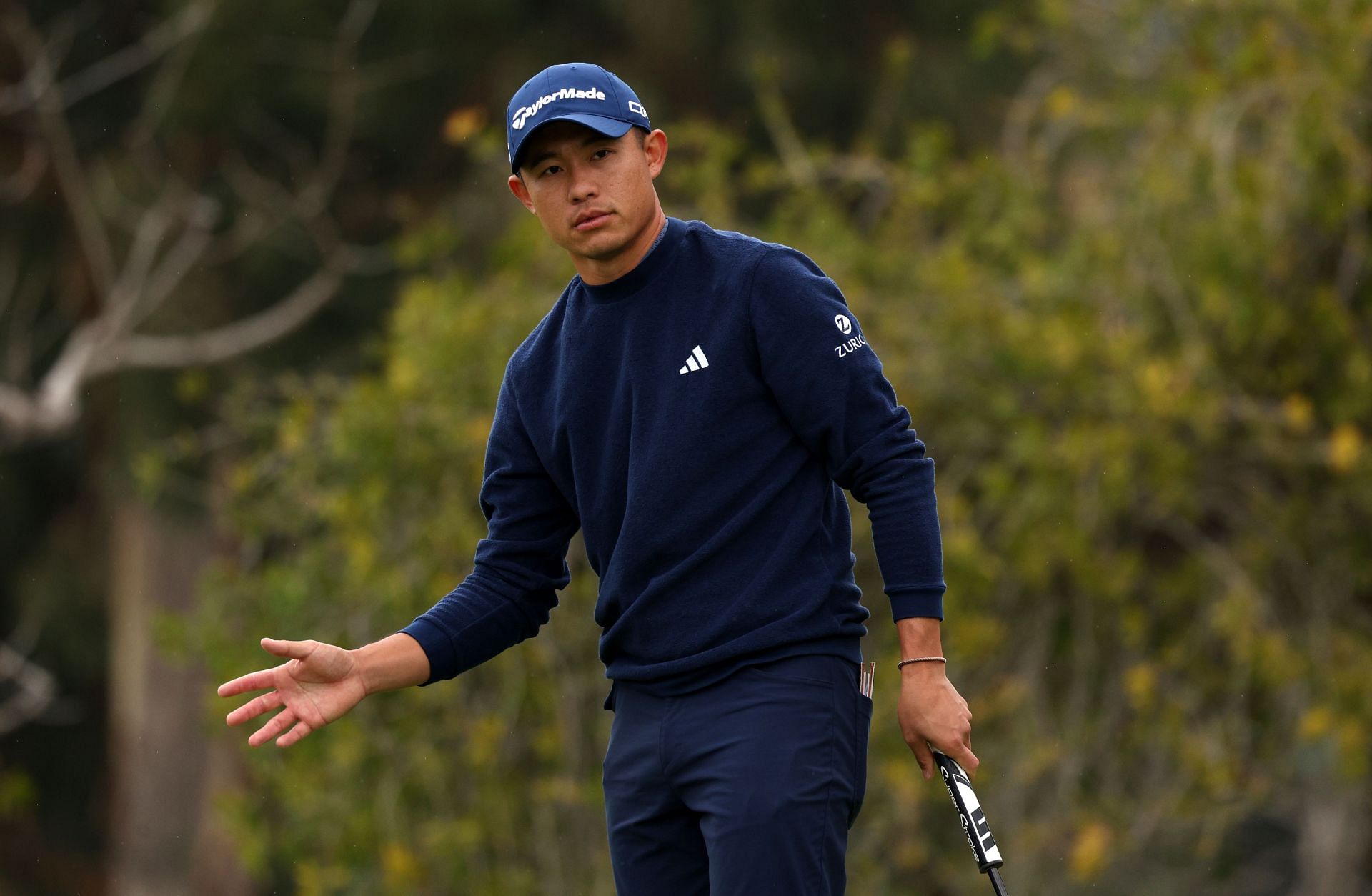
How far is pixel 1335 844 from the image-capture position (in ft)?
26.7

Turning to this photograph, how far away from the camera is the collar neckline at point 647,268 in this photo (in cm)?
326

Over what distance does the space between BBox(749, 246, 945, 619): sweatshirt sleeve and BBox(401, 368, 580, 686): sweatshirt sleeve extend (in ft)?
1.87

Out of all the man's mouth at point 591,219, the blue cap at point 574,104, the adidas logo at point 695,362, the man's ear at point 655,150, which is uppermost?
the blue cap at point 574,104

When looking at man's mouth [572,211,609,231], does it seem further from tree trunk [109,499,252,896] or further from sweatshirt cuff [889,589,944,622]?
tree trunk [109,499,252,896]

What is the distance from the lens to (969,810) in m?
3.10

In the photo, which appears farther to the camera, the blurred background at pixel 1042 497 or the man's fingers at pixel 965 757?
the blurred background at pixel 1042 497

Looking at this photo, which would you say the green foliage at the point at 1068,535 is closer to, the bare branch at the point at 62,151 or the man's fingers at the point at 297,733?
the man's fingers at the point at 297,733

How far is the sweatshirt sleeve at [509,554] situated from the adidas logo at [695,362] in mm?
424

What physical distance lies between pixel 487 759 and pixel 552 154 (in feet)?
13.6

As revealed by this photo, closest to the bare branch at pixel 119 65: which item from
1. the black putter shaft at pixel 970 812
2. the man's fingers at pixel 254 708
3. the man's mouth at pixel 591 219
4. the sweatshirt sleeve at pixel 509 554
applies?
the sweatshirt sleeve at pixel 509 554

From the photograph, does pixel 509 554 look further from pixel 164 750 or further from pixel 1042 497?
pixel 164 750

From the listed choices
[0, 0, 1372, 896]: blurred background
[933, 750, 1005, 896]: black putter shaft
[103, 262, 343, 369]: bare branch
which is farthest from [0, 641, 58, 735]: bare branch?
[933, 750, 1005, 896]: black putter shaft

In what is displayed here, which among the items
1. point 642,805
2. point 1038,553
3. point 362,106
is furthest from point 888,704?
point 362,106

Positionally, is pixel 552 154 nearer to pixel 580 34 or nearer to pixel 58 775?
pixel 580 34
